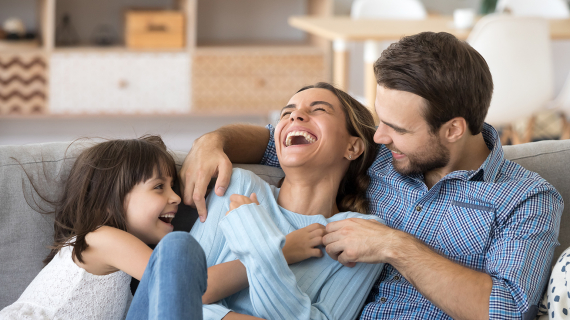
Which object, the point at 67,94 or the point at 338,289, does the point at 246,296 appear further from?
the point at 67,94

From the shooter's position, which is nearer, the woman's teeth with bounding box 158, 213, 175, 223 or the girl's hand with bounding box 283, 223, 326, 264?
the girl's hand with bounding box 283, 223, 326, 264

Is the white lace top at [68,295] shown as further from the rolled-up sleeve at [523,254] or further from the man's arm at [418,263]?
the rolled-up sleeve at [523,254]

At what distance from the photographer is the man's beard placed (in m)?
1.42

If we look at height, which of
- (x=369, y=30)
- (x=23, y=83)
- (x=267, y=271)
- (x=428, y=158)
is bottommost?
(x=267, y=271)

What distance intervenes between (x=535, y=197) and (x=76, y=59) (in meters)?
3.13

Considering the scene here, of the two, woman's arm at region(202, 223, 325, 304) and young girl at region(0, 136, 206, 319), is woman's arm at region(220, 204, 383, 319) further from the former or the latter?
young girl at region(0, 136, 206, 319)

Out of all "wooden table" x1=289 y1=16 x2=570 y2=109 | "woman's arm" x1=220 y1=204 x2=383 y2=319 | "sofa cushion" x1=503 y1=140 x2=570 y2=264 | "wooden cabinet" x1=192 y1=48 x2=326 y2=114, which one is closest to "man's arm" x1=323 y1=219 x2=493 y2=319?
Answer: "woman's arm" x1=220 y1=204 x2=383 y2=319

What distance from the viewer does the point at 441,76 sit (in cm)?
134

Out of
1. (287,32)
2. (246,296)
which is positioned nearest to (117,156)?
(246,296)

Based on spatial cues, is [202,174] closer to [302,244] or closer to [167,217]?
[167,217]

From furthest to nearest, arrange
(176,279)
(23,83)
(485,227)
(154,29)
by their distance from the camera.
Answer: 1. (154,29)
2. (23,83)
3. (485,227)
4. (176,279)

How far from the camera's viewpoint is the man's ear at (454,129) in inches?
54.8

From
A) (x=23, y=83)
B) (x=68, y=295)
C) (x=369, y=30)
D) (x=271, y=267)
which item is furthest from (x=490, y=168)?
(x=23, y=83)

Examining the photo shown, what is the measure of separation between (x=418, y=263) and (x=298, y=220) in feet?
1.16
